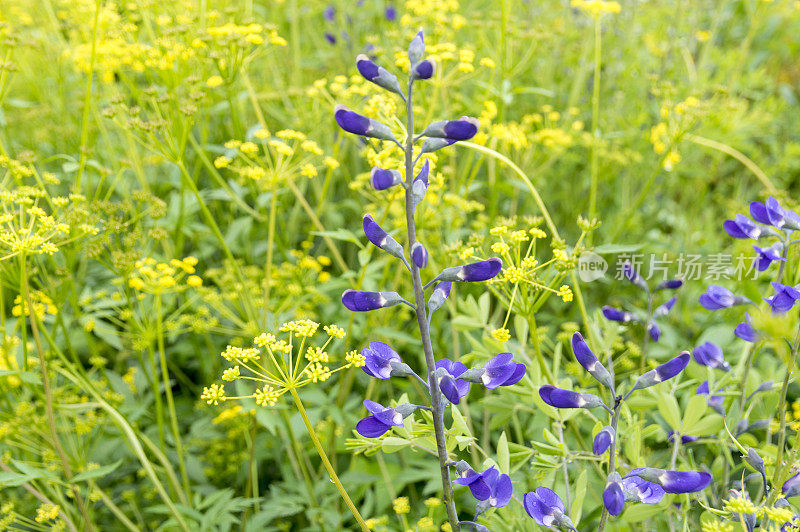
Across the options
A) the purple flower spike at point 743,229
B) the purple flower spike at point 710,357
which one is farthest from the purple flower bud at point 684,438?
the purple flower spike at point 743,229

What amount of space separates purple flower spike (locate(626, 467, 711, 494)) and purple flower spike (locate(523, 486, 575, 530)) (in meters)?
0.17

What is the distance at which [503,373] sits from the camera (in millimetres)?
1288

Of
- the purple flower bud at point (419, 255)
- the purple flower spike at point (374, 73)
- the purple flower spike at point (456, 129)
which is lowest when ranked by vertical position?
the purple flower bud at point (419, 255)

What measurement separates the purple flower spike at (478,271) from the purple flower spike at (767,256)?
0.79 m

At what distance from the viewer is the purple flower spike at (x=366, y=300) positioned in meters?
1.25

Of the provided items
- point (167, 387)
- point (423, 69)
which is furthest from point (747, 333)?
point (167, 387)

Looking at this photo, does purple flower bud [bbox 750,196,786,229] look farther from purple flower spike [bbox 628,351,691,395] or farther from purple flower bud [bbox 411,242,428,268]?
purple flower bud [bbox 411,242,428,268]

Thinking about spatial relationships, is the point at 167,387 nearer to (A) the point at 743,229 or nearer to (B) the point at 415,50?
(B) the point at 415,50

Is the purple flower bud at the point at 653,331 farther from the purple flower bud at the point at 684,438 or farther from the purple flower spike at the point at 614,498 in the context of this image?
the purple flower spike at the point at 614,498

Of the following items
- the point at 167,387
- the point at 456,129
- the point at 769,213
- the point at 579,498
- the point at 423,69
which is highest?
the point at 423,69

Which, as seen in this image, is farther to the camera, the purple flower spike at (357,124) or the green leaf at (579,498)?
the green leaf at (579,498)

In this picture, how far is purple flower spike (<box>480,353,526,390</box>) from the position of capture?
1.28 meters

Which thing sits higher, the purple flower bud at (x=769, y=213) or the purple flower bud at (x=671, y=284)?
the purple flower bud at (x=769, y=213)

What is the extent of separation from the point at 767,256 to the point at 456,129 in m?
0.93
